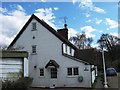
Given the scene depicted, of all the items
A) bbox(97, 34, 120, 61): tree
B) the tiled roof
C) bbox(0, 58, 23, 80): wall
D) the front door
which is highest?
bbox(97, 34, 120, 61): tree

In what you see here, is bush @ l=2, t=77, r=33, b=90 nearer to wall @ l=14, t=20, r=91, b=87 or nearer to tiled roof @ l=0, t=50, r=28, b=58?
tiled roof @ l=0, t=50, r=28, b=58

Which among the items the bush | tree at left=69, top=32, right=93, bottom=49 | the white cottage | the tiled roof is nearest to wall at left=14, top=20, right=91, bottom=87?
the white cottage

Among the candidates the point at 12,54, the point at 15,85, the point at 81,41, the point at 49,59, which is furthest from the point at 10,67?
the point at 81,41

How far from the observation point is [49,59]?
101ft

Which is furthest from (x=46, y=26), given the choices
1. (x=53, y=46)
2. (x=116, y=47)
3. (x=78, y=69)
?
(x=116, y=47)

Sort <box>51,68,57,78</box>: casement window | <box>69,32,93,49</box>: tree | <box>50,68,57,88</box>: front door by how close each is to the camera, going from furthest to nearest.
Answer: <box>69,32,93,49</box>: tree
<box>51,68,57,78</box>: casement window
<box>50,68,57,88</box>: front door

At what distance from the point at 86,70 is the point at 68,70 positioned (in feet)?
7.71

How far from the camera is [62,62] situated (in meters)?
29.8

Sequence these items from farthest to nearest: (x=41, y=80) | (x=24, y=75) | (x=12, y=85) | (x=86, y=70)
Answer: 1. (x=41, y=80)
2. (x=86, y=70)
3. (x=24, y=75)
4. (x=12, y=85)

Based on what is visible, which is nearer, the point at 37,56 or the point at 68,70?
the point at 68,70

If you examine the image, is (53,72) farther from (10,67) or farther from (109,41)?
(109,41)

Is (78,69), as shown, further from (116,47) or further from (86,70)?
(116,47)

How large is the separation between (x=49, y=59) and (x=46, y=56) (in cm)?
60

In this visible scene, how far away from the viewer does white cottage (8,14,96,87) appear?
28.7 m
